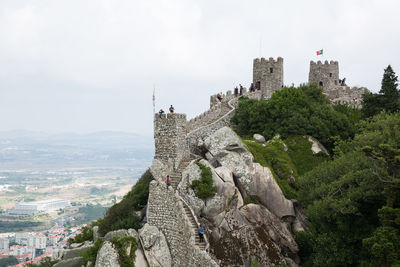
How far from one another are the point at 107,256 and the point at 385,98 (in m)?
27.0

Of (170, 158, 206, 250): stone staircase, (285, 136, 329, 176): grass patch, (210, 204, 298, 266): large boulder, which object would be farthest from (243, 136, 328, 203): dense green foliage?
(170, 158, 206, 250): stone staircase

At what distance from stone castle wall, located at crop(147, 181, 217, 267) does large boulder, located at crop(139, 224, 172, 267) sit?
1.23 feet

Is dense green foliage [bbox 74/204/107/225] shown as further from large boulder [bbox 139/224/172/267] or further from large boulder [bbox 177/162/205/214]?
large boulder [bbox 177/162/205/214]

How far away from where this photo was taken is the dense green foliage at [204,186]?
85.9 ft

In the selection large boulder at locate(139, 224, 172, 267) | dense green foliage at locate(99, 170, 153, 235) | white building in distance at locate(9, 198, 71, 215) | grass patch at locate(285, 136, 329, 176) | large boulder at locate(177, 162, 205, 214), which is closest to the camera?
large boulder at locate(139, 224, 172, 267)

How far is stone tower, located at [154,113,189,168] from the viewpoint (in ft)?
98.7

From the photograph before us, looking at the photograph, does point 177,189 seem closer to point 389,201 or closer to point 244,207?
point 244,207

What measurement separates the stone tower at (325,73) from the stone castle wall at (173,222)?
33.4 m

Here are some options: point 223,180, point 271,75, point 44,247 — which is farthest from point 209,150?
point 44,247

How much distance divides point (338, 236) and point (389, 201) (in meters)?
4.18

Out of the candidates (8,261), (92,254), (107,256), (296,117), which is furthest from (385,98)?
(8,261)

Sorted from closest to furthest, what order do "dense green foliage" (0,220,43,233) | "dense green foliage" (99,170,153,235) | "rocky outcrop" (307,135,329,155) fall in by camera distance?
"dense green foliage" (99,170,153,235) → "rocky outcrop" (307,135,329,155) → "dense green foliage" (0,220,43,233)

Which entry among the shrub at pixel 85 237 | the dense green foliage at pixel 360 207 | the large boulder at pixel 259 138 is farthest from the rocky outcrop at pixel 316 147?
the shrub at pixel 85 237

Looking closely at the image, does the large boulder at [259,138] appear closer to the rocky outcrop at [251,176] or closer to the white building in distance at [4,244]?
the rocky outcrop at [251,176]
